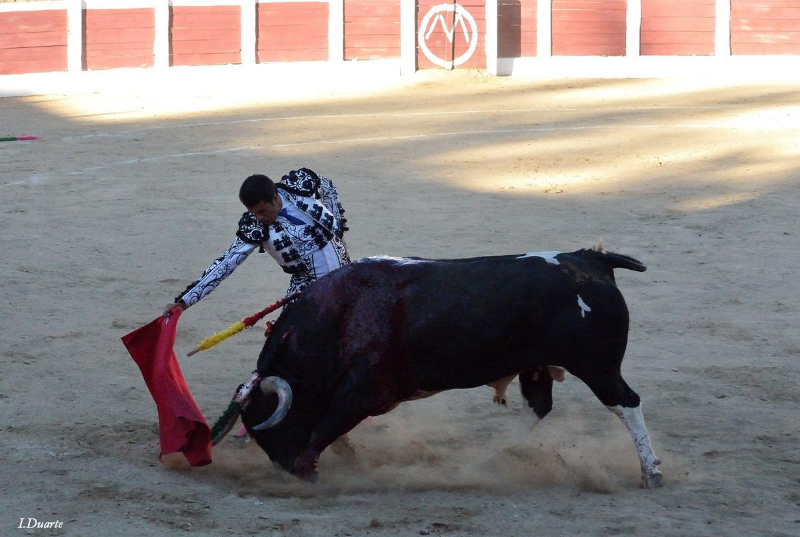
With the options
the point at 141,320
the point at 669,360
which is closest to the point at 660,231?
the point at 669,360

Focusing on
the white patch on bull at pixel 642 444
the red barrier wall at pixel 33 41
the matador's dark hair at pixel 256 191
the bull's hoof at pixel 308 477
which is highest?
the red barrier wall at pixel 33 41

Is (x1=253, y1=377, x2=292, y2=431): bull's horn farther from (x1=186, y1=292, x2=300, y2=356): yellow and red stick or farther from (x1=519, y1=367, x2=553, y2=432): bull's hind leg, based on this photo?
(x1=519, y1=367, x2=553, y2=432): bull's hind leg

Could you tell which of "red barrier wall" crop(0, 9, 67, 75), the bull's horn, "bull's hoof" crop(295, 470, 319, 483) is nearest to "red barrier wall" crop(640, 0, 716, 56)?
"red barrier wall" crop(0, 9, 67, 75)

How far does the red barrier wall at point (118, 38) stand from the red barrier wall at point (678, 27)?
6.16 m

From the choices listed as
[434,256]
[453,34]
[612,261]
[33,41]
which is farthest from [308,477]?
[33,41]

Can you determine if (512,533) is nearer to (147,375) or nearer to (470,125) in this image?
(147,375)

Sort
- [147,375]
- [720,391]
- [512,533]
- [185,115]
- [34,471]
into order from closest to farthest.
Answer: [512,533] → [34,471] → [147,375] → [720,391] → [185,115]

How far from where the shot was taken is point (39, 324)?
18.3ft

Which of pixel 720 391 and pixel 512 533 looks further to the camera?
pixel 720 391

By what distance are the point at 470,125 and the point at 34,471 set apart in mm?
7707

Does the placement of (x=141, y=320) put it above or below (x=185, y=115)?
below

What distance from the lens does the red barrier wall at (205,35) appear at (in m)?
14.0

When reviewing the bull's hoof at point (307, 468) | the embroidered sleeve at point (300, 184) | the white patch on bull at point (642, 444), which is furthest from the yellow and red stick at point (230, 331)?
the white patch on bull at point (642, 444)

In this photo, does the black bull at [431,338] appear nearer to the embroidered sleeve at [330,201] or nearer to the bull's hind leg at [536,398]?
the bull's hind leg at [536,398]
